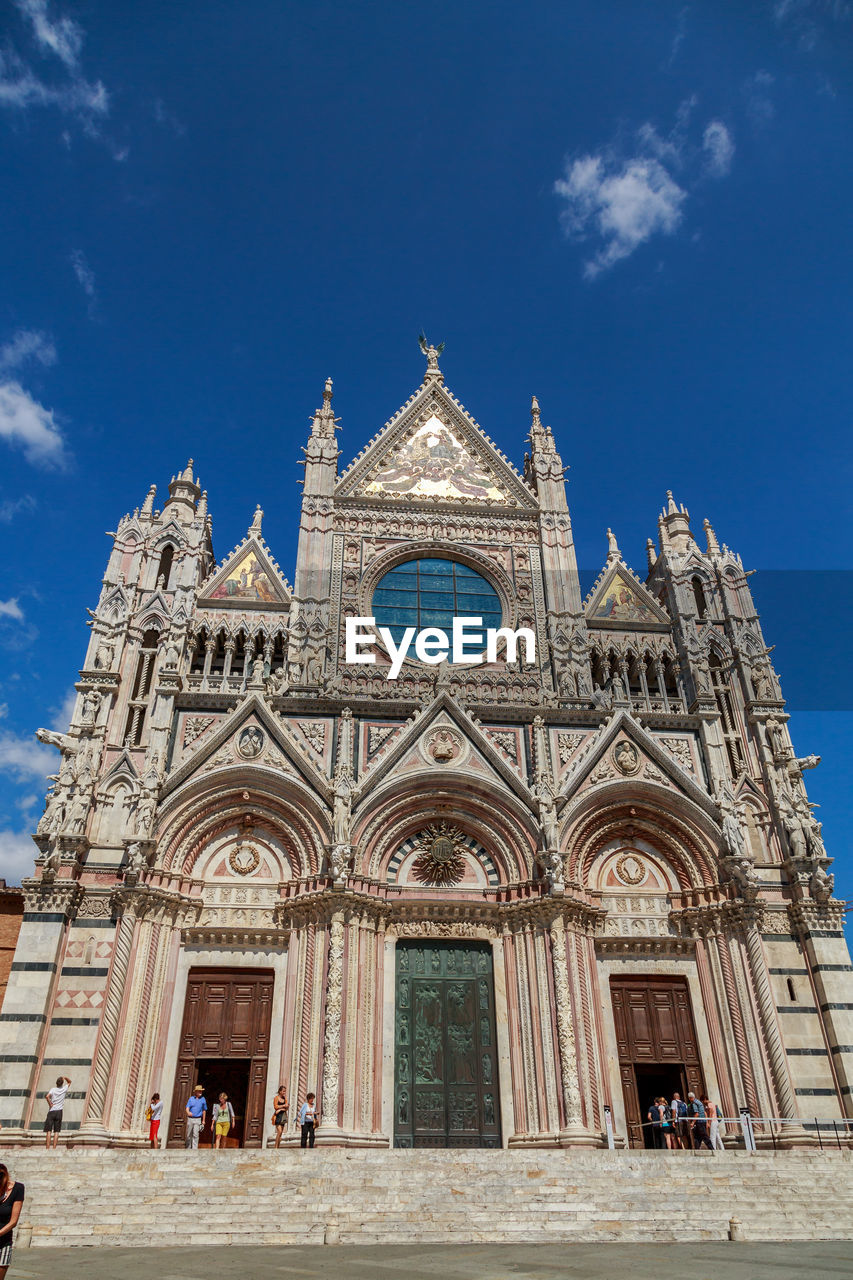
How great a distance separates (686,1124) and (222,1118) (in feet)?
30.2

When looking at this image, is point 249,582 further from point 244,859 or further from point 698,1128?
point 698,1128

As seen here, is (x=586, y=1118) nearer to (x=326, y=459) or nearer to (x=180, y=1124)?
(x=180, y=1124)

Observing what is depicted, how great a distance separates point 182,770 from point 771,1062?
13.9 metres

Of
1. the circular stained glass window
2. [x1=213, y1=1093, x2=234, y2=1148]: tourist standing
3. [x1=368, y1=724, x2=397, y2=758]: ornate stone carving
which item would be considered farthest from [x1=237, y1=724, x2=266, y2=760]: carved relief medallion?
[x1=213, y1=1093, x2=234, y2=1148]: tourist standing

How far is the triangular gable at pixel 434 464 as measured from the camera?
26.9 meters

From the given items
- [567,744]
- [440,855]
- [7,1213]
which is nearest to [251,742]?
[440,855]

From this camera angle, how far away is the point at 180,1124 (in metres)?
17.2

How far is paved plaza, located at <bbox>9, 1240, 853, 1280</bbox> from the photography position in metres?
A: 7.70

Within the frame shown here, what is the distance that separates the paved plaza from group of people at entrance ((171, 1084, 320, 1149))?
599cm

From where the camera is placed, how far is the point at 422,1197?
11.7m

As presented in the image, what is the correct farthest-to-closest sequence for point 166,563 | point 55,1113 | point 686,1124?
point 166,563 → point 686,1124 → point 55,1113

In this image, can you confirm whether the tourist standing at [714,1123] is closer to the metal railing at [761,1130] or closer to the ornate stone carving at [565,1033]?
the metal railing at [761,1130]

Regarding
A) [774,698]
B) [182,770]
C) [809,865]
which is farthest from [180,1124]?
[774,698]

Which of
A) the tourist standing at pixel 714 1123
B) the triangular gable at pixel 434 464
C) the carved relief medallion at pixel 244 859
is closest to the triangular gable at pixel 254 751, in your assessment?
the carved relief medallion at pixel 244 859
